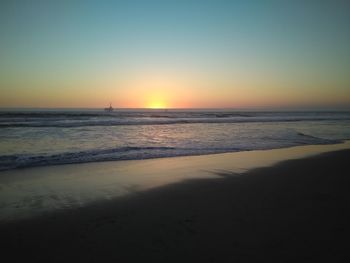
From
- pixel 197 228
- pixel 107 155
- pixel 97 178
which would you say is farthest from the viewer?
pixel 107 155

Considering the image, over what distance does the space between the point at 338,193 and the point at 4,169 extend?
929cm

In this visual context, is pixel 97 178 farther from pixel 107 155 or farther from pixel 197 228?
pixel 197 228

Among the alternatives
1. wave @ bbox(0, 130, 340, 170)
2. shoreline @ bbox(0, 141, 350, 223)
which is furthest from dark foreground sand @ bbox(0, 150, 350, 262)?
wave @ bbox(0, 130, 340, 170)

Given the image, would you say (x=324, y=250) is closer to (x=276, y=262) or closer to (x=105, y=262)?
(x=276, y=262)

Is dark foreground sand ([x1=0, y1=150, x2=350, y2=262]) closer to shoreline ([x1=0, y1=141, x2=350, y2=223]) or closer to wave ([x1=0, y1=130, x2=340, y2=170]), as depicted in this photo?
shoreline ([x1=0, y1=141, x2=350, y2=223])

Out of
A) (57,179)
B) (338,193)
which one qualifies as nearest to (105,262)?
(57,179)

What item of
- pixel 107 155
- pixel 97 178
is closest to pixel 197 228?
pixel 97 178

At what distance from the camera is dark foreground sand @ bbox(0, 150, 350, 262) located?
3646mm

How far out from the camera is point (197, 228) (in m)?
4.38

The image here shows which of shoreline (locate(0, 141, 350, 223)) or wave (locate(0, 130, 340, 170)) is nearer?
shoreline (locate(0, 141, 350, 223))

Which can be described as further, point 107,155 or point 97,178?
point 107,155

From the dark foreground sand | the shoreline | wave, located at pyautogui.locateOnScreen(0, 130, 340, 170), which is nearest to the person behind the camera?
the dark foreground sand

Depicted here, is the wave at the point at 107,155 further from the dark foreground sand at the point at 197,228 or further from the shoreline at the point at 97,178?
the dark foreground sand at the point at 197,228

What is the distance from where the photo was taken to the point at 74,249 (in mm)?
→ 3768
